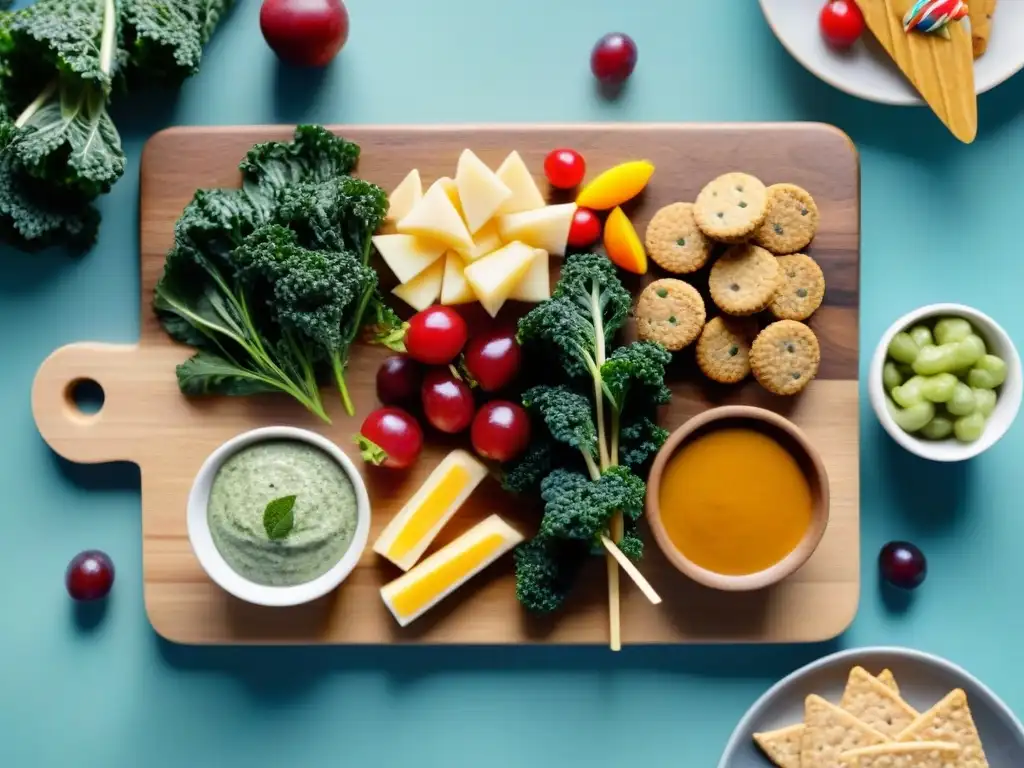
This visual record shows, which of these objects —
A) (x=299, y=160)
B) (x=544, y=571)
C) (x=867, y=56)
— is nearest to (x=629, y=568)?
(x=544, y=571)

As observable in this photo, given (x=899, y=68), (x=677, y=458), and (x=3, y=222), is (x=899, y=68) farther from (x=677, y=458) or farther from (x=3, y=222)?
(x=3, y=222)

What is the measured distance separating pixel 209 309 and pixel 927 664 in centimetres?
158

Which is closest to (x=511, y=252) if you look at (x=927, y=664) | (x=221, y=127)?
(x=221, y=127)

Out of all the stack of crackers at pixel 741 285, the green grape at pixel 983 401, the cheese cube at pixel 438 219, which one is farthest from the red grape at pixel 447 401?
the green grape at pixel 983 401

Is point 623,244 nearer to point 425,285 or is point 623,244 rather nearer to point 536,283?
point 536,283

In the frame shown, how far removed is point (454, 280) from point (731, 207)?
1.81 feet

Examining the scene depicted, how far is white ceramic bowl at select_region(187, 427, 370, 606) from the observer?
1.87 metres

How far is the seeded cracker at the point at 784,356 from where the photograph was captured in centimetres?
194

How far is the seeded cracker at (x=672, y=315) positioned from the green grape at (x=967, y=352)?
0.49 meters

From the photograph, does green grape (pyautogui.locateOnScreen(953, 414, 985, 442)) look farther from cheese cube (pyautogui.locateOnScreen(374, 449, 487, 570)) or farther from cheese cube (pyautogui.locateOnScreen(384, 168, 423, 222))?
cheese cube (pyautogui.locateOnScreen(384, 168, 423, 222))

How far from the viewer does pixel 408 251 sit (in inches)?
77.7

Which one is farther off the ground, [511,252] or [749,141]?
[749,141]

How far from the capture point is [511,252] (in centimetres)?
194

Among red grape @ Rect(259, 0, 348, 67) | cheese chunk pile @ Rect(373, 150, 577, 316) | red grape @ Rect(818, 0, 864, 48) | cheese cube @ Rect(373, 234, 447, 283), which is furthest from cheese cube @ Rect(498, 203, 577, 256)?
red grape @ Rect(818, 0, 864, 48)
